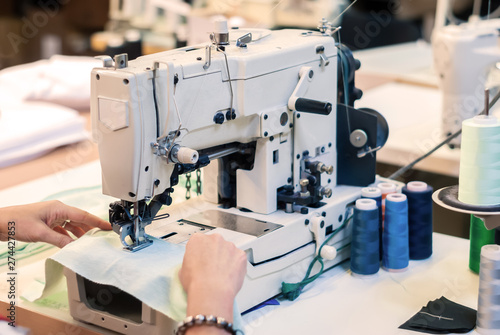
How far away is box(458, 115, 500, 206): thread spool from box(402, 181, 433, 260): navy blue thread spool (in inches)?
14.2

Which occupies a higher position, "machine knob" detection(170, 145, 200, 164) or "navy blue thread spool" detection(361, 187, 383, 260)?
"machine knob" detection(170, 145, 200, 164)

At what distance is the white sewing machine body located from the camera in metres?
2.84

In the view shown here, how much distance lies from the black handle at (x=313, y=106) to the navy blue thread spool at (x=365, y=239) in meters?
0.25

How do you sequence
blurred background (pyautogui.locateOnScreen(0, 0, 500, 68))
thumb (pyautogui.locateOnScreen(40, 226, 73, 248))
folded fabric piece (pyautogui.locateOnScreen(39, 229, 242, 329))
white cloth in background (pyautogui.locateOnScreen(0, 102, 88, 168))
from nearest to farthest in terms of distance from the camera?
folded fabric piece (pyautogui.locateOnScreen(39, 229, 242, 329)) → thumb (pyautogui.locateOnScreen(40, 226, 73, 248)) → white cloth in background (pyautogui.locateOnScreen(0, 102, 88, 168)) → blurred background (pyautogui.locateOnScreen(0, 0, 500, 68))

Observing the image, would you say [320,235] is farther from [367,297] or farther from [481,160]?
[481,160]

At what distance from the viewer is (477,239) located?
188 centimetres

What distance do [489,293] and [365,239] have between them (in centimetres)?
36

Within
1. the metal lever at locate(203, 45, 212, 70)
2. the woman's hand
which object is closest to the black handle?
the metal lever at locate(203, 45, 212, 70)

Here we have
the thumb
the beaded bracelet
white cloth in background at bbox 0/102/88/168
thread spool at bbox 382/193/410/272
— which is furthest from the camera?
white cloth in background at bbox 0/102/88/168

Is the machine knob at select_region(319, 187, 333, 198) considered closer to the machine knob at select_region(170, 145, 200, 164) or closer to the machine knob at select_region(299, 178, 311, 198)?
the machine knob at select_region(299, 178, 311, 198)

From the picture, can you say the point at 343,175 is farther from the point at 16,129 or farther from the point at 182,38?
the point at 182,38

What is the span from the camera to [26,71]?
3.18 m

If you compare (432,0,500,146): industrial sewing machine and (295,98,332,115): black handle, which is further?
(432,0,500,146): industrial sewing machine

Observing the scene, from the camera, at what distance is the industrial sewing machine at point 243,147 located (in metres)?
1.55
